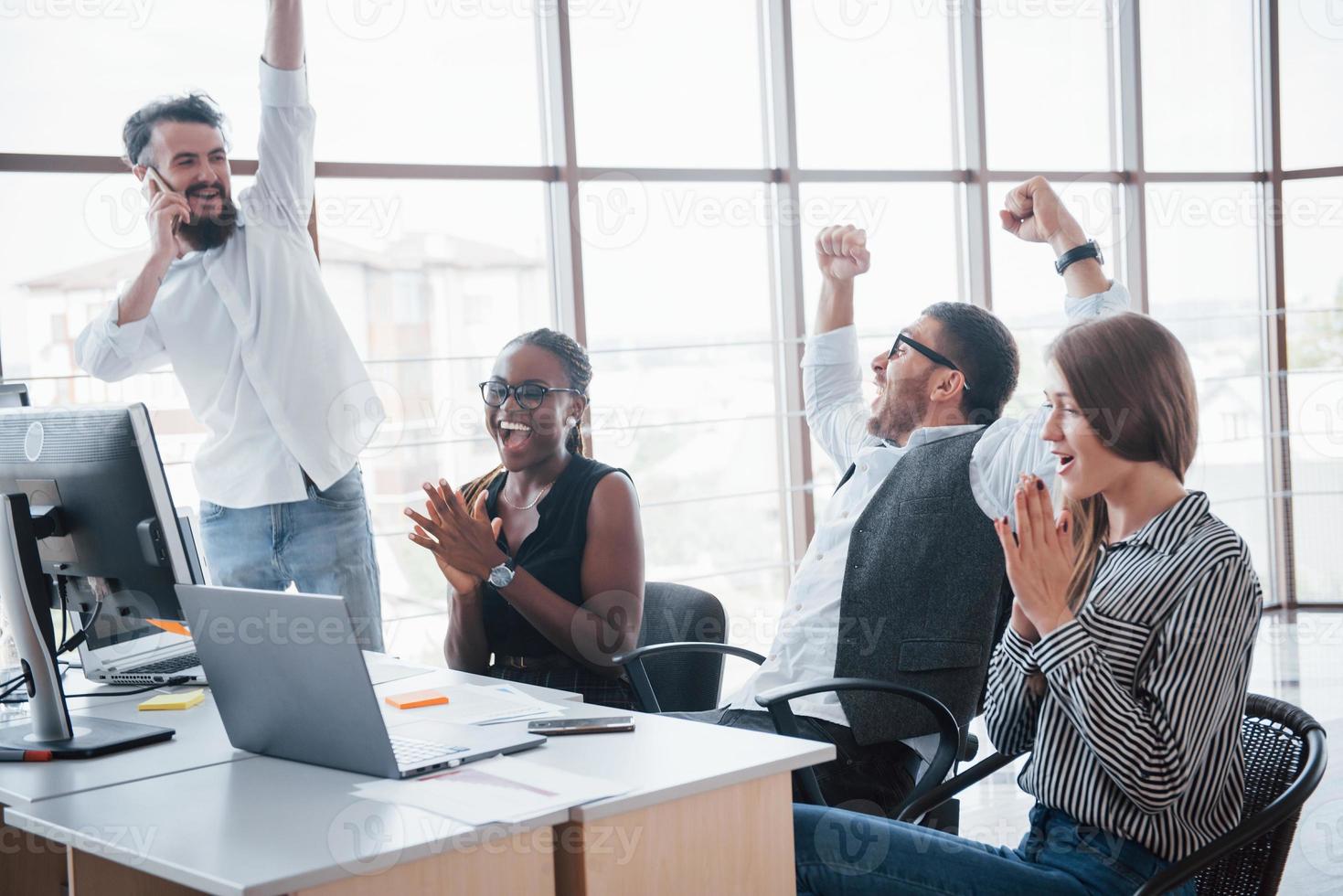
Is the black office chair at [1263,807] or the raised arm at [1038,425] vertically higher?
the raised arm at [1038,425]

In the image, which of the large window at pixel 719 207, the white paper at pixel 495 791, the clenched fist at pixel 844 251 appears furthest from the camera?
the large window at pixel 719 207

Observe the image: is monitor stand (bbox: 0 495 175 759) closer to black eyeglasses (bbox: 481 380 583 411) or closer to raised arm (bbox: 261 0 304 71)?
black eyeglasses (bbox: 481 380 583 411)

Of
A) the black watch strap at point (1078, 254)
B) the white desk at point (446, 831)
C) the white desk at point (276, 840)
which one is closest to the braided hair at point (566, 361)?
the black watch strap at point (1078, 254)

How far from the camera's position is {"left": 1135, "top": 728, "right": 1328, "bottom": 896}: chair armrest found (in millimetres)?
1368

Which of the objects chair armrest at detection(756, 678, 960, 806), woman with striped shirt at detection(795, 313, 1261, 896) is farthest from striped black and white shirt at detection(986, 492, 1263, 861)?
chair armrest at detection(756, 678, 960, 806)

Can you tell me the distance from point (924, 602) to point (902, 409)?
422mm

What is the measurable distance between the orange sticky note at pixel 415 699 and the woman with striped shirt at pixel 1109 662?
0.55m

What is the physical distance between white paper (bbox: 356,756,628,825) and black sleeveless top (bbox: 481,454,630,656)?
2.97 feet

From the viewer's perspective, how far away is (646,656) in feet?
8.24

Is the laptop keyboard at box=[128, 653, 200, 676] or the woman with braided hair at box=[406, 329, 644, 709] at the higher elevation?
the woman with braided hair at box=[406, 329, 644, 709]

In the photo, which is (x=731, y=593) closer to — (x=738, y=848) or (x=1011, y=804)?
(x=1011, y=804)

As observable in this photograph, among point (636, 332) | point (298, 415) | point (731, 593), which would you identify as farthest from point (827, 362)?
point (731, 593)

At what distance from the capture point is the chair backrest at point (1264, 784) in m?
1.48

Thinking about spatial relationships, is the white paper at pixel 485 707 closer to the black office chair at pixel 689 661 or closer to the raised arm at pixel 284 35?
the black office chair at pixel 689 661
